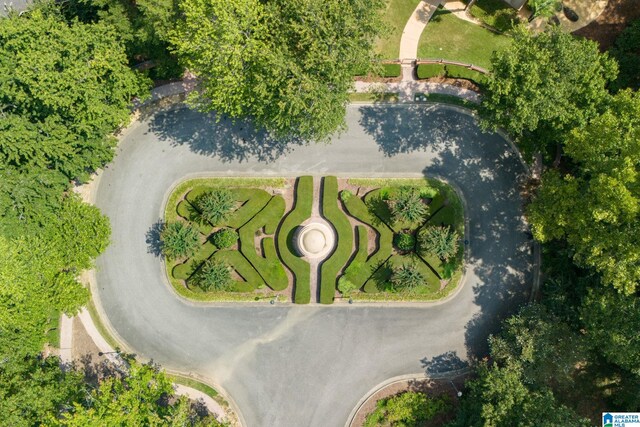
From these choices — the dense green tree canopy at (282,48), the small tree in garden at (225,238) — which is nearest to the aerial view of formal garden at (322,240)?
the small tree in garden at (225,238)

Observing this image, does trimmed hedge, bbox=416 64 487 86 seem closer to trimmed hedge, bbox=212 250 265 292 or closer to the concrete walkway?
the concrete walkway

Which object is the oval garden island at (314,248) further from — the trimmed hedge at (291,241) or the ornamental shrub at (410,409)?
the ornamental shrub at (410,409)

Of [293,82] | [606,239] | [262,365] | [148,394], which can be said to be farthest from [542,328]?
[148,394]

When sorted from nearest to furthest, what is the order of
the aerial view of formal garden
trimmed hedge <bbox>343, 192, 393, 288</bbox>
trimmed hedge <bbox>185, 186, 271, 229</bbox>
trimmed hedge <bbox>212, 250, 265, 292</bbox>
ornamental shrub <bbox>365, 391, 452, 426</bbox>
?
1. the aerial view of formal garden
2. ornamental shrub <bbox>365, 391, 452, 426</bbox>
3. trimmed hedge <bbox>343, 192, 393, 288</bbox>
4. trimmed hedge <bbox>212, 250, 265, 292</bbox>
5. trimmed hedge <bbox>185, 186, 271, 229</bbox>

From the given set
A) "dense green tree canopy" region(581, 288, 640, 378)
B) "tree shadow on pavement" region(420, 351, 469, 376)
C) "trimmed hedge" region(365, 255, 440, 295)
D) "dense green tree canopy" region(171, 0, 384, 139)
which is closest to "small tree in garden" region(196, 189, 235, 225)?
"dense green tree canopy" region(171, 0, 384, 139)

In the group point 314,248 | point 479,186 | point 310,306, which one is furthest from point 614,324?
point 310,306

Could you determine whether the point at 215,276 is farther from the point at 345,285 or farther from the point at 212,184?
the point at 345,285

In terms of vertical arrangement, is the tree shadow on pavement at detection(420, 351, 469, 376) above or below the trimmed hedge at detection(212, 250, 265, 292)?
below
